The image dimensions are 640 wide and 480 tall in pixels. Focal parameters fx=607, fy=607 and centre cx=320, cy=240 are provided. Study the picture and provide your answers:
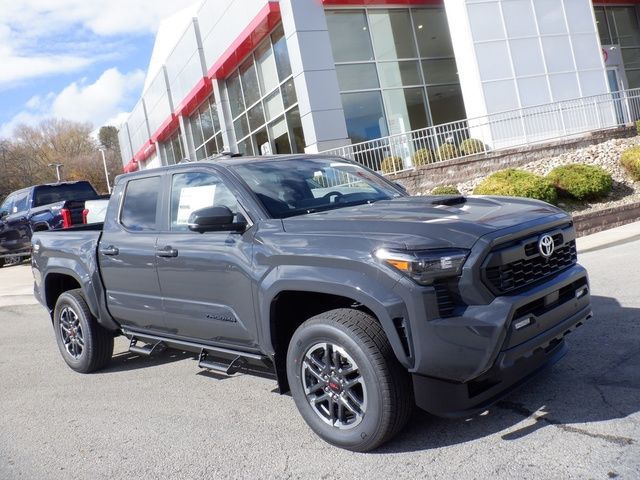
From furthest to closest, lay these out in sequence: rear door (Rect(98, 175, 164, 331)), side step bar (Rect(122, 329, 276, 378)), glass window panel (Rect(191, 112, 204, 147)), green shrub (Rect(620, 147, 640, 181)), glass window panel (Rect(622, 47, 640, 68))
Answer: glass window panel (Rect(191, 112, 204, 147))
glass window panel (Rect(622, 47, 640, 68))
green shrub (Rect(620, 147, 640, 181))
rear door (Rect(98, 175, 164, 331))
side step bar (Rect(122, 329, 276, 378))

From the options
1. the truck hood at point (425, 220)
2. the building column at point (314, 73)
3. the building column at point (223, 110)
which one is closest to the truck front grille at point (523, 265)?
the truck hood at point (425, 220)

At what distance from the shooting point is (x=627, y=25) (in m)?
26.4

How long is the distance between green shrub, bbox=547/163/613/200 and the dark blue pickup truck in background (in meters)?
10.2

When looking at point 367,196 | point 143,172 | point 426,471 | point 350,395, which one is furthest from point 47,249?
point 426,471

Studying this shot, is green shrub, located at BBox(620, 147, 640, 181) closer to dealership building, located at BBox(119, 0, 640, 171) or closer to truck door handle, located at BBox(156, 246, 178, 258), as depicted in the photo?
dealership building, located at BBox(119, 0, 640, 171)

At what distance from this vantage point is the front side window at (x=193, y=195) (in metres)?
4.26

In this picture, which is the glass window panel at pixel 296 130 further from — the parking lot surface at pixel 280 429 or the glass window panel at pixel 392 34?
the parking lot surface at pixel 280 429

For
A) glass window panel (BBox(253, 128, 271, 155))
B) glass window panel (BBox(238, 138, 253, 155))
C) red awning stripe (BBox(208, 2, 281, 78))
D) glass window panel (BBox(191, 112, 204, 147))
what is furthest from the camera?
glass window panel (BBox(191, 112, 204, 147))

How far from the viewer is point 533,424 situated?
11.5 feet

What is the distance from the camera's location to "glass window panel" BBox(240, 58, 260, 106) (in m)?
22.6

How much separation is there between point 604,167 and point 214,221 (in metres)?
11.1

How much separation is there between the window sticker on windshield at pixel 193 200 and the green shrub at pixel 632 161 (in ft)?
33.2

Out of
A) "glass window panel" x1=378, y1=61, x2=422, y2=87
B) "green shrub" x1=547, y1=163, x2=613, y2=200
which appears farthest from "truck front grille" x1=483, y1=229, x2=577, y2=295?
"glass window panel" x1=378, y1=61, x2=422, y2=87

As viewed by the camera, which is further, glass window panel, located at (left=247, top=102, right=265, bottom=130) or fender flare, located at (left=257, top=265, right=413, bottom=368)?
glass window panel, located at (left=247, top=102, right=265, bottom=130)
